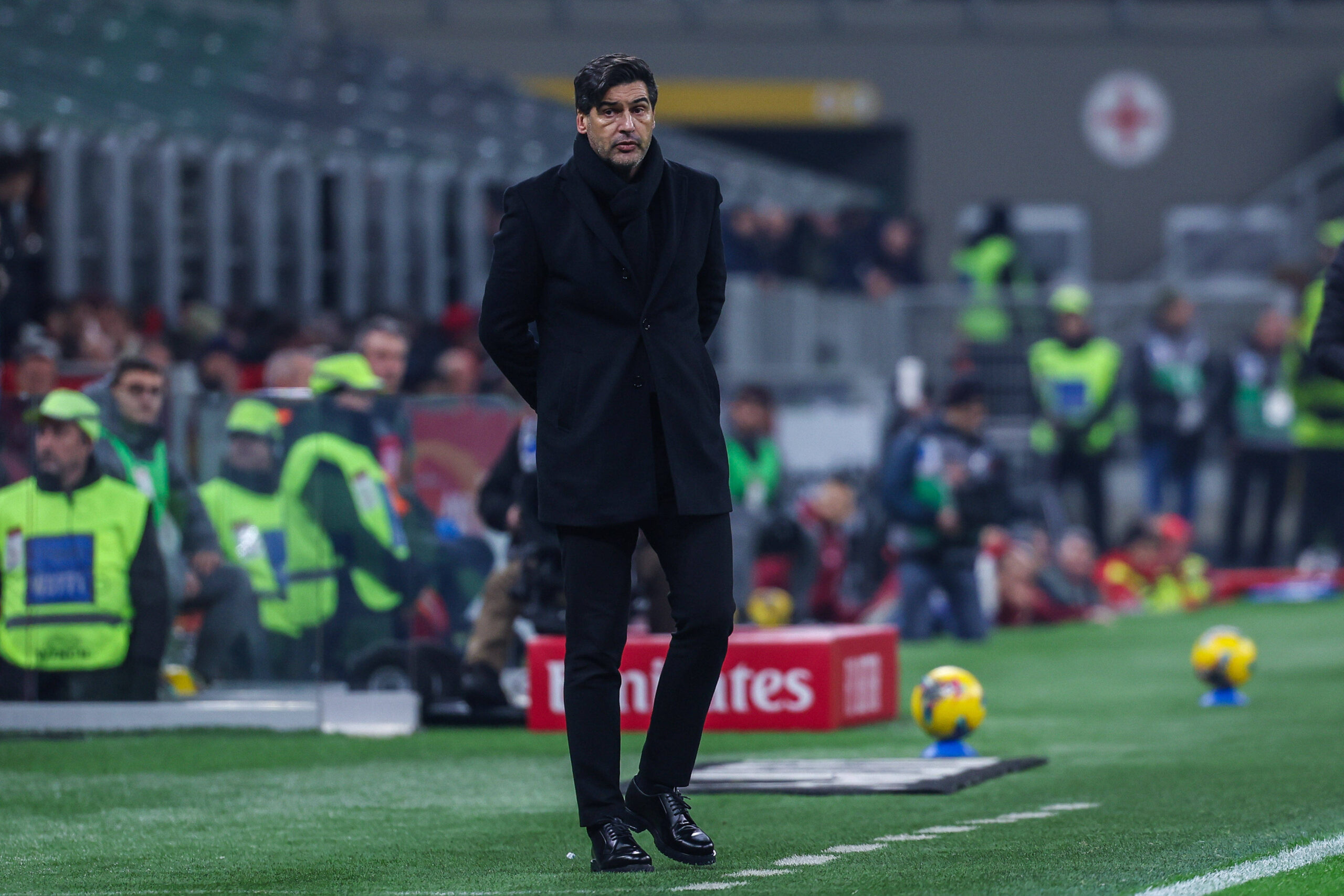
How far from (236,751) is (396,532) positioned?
1.55 meters

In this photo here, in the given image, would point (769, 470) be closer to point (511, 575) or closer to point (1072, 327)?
point (1072, 327)

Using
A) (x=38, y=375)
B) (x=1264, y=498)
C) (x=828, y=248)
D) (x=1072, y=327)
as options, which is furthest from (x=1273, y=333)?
(x=38, y=375)

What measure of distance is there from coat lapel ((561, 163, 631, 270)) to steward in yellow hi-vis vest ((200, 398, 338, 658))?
5025mm

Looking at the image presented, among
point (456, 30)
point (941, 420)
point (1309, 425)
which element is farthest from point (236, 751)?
point (456, 30)

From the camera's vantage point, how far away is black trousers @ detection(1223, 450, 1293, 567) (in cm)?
2050

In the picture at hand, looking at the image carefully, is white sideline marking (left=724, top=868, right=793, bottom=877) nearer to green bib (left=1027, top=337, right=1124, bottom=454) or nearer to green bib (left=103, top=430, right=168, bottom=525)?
green bib (left=103, top=430, right=168, bottom=525)

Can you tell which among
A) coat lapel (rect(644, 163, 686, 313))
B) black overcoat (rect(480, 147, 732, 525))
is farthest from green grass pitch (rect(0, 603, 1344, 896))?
coat lapel (rect(644, 163, 686, 313))

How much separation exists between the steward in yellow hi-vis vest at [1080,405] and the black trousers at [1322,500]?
157cm

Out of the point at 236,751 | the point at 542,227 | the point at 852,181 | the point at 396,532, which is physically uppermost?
the point at 852,181

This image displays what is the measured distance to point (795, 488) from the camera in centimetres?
1848

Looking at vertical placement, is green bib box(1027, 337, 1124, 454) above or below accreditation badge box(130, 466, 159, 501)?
above

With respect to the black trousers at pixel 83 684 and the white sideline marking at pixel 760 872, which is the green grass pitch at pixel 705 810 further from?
the black trousers at pixel 83 684

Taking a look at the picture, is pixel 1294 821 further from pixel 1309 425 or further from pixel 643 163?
pixel 1309 425

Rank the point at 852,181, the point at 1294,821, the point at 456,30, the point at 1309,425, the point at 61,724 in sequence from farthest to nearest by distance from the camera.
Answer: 1. the point at 852,181
2. the point at 456,30
3. the point at 1309,425
4. the point at 61,724
5. the point at 1294,821
